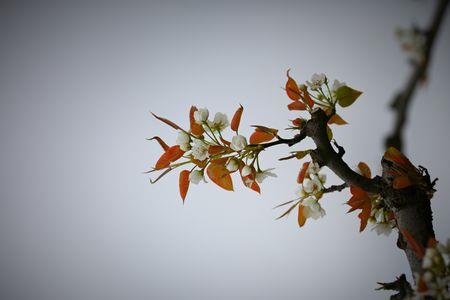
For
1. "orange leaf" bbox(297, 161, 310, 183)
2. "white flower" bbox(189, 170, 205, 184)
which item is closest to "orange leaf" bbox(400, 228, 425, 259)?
"orange leaf" bbox(297, 161, 310, 183)

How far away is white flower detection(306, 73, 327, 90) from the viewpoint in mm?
383

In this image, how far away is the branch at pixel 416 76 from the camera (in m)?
0.23

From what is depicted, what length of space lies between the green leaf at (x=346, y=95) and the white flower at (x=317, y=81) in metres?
0.02

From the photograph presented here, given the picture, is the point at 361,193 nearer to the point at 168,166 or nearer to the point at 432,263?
the point at 432,263

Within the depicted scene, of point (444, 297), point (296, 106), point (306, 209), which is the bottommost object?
point (444, 297)

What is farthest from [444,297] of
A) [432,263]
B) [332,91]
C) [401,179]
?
→ [332,91]

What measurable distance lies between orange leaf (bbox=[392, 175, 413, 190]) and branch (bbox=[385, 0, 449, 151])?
0.11 metres

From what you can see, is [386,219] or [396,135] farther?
[386,219]

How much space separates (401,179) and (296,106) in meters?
0.15

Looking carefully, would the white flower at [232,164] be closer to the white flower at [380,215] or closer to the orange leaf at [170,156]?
the orange leaf at [170,156]

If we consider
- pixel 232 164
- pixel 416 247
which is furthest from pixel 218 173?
pixel 416 247

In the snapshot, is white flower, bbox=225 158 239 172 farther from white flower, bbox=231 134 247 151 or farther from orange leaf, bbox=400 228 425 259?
orange leaf, bbox=400 228 425 259

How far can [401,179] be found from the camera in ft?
1.14

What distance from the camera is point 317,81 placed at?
387 millimetres
